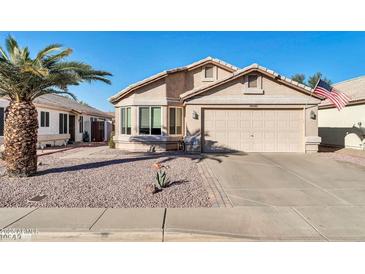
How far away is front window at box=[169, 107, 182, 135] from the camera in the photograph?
54.9 feet

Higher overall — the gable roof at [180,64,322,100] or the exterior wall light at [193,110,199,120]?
the gable roof at [180,64,322,100]

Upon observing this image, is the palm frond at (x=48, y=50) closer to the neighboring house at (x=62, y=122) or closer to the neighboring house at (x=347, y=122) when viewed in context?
the neighboring house at (x=62, y=122)

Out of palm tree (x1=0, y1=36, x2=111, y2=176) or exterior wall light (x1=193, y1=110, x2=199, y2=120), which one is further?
exterior wall light (x1=193, y1=110, x2=199, y2=120)

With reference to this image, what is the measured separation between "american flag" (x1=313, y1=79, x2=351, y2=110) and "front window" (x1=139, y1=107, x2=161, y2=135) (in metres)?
9.09

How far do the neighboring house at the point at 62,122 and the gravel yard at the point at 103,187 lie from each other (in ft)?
28.5

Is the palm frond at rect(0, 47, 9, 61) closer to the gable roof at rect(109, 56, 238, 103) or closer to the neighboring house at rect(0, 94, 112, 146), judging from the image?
the gable roof at rect(109, 56, 238, 103)

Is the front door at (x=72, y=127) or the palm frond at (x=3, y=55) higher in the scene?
the palm frond at (x=3, y=55)

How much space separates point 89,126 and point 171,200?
23.7 metres

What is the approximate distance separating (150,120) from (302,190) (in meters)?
10.9

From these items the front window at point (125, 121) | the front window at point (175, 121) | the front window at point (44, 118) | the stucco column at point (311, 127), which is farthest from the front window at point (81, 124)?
the stucco column at point (311, 127)

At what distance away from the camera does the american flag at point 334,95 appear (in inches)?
497

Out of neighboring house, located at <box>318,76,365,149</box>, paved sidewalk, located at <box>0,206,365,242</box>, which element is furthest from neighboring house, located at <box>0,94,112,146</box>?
neighboring house, located at <box>318,76,365,149</box>

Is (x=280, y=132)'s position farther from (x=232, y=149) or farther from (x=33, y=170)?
(x=33, y=170)

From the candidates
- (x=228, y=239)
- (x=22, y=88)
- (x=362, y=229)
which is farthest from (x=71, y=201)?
(x=362, y=229)
